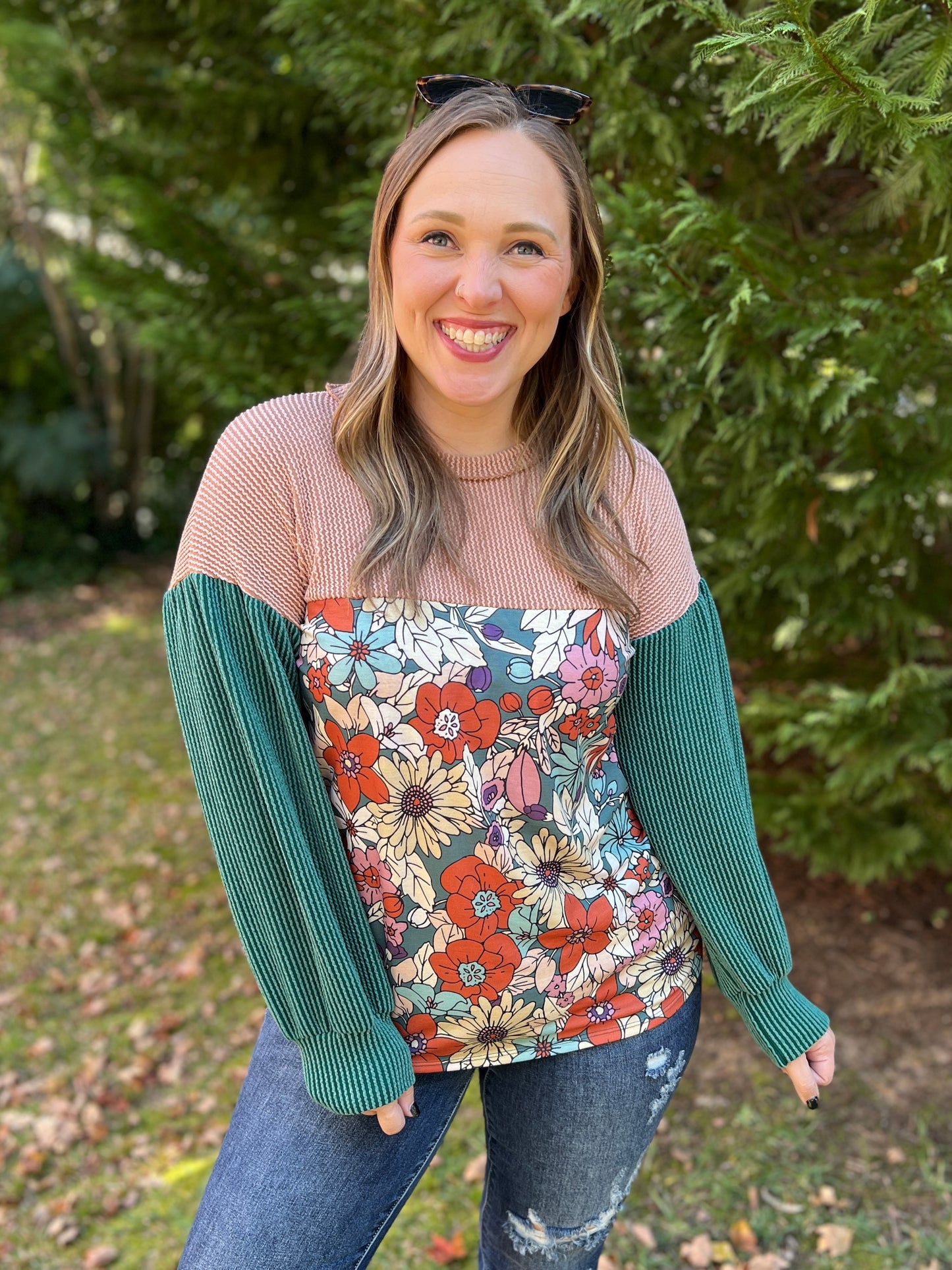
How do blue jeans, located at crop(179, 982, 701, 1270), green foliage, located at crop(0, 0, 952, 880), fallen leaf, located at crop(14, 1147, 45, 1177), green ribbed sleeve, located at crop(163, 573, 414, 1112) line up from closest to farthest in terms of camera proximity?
green ribbed sleeve, located at crop(163, 573, 414, 1112) < blue jeans, located at crop(179, 982, 701, 1270) < green foliage, located at crop(0, 0, 952, 880) < fallen leaf, located at crop(14, 1147, 45, 1177)

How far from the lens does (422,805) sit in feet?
5.16

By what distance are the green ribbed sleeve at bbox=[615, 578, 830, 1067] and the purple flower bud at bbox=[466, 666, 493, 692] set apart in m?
0.34

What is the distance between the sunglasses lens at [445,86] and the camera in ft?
5.60

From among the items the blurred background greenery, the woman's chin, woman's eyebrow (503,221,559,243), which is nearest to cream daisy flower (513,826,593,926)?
the woman's chin

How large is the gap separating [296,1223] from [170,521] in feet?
31.8

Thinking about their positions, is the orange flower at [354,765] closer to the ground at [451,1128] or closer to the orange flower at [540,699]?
the orange flower at [540,699]

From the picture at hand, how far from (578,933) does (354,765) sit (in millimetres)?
471

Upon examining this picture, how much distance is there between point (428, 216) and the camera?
1614 mm

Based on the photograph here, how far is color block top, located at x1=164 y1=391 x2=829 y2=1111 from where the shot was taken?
1.51 meters

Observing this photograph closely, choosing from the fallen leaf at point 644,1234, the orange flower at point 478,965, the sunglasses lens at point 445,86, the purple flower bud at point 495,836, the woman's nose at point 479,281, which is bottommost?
the fallen leaf at point 644,1234

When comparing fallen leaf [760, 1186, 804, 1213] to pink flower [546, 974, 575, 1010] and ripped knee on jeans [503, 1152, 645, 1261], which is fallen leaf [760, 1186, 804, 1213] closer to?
ripped knee on jeans [503, 1152, 645, 1261]

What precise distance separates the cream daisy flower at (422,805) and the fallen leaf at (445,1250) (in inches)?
72.2

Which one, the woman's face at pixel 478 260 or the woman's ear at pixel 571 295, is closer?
the woman's face at pixel 478 260

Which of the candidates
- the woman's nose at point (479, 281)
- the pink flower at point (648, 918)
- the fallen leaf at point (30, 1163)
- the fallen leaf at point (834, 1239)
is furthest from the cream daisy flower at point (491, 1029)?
the fallen leaf at point (30, 1163)
